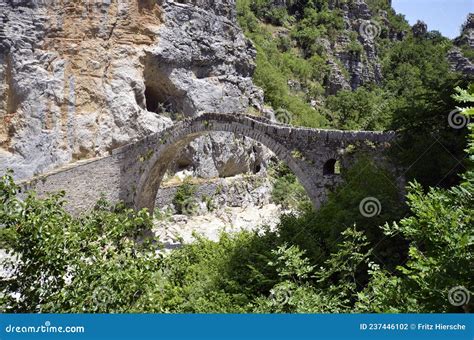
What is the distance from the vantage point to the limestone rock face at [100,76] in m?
22.3

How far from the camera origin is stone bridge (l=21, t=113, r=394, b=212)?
14906 millimetres

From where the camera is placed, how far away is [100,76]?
23781mm

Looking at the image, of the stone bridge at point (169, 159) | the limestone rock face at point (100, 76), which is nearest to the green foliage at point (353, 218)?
the stone bridge at point (169, 159)

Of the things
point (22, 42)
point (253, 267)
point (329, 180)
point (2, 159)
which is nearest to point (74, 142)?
point (2, 159)

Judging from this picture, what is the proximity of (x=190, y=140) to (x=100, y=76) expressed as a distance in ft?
23.7

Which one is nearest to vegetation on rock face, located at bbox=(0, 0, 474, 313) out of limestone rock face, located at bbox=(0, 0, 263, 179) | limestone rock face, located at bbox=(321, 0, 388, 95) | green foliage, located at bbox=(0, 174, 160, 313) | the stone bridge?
green foliage, located at bbox=(0, 174, 160, 313)

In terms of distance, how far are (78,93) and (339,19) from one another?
46876mm

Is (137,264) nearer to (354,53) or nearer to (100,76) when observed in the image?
(100,76)

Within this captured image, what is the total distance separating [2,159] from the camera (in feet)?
71.4

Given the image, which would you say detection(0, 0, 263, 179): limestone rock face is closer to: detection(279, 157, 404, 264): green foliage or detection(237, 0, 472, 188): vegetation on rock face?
detection(237, 0, 472, 188): vegetation on rock face

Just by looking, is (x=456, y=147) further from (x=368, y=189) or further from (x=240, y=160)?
(x=240, y=160)

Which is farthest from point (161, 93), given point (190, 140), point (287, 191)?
point (287, 191)

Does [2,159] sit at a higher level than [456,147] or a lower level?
lower

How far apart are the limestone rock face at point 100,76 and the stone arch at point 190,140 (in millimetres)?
3919
